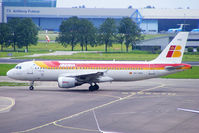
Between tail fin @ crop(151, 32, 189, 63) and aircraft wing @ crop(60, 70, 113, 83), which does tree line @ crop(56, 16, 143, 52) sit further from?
aircraft wing @ crop(60, 70, 113, 83)

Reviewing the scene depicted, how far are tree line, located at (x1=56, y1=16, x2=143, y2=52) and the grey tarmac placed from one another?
2645 inches

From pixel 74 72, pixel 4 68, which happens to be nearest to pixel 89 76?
pixel 74 72

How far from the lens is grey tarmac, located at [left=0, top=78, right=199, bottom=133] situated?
85.3 ft

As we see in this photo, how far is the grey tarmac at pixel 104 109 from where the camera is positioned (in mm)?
26000

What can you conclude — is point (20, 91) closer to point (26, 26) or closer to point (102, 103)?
point (102, 103)

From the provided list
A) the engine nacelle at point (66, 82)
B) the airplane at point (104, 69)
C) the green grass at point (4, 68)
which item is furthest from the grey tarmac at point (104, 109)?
the green grass at point (4, 68)

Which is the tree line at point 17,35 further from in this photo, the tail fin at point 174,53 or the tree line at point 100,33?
the tail fin at point 174,53

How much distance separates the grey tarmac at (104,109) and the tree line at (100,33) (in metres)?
67.2

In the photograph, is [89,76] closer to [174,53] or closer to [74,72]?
[74,72]

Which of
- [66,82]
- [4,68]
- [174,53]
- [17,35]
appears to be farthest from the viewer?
[17,35]

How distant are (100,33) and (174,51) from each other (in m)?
73.2

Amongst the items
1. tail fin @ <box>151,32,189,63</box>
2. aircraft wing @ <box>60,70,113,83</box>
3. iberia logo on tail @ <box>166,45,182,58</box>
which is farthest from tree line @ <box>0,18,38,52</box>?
iberia logo on tail @ <box>166,45,182,58</box>

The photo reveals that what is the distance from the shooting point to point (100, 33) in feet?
385

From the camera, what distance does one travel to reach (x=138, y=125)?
26766 mm
